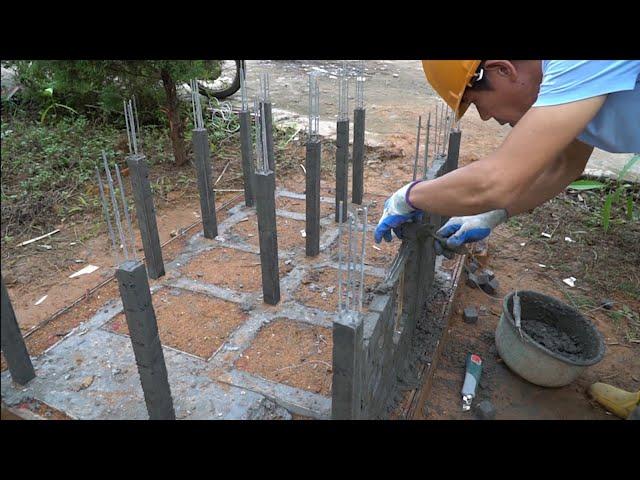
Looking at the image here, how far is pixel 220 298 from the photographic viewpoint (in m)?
3.14

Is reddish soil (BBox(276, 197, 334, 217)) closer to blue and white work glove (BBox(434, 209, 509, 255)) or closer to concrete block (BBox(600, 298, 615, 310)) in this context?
blue and white work glove (BBox(434, 209, 509, 255))

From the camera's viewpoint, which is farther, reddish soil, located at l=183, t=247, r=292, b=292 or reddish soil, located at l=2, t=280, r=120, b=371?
reddish soil, located at l=183, t=247, r=292, b=292

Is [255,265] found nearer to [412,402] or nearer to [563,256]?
[412,402]

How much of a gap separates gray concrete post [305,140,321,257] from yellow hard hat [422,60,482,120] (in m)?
1.42

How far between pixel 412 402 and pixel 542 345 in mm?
827

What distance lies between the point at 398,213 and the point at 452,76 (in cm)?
66

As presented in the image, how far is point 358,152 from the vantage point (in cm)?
414

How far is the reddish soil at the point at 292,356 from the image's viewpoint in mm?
2484

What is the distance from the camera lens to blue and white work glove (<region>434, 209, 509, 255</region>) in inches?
95.9

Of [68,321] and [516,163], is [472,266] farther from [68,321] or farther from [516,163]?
[68,321]

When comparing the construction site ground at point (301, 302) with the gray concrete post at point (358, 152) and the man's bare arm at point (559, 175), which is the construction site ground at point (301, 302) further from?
the man's bare arm at point (559, 175)

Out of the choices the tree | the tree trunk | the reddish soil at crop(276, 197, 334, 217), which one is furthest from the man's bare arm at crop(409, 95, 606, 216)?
the tree trunk

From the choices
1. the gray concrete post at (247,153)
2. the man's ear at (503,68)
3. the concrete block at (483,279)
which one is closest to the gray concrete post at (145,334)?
the man's ear at (503,68)

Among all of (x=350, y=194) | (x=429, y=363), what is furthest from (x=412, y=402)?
(x=350, y=194)
